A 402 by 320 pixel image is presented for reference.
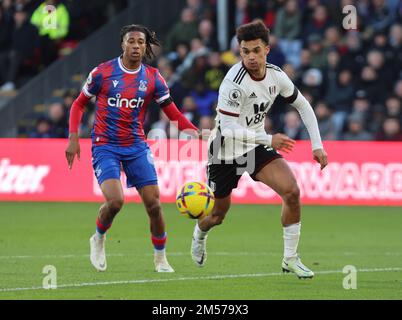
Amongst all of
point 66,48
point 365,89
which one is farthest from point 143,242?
point 66,48

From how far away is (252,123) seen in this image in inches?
456

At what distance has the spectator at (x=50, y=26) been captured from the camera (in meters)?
25.1

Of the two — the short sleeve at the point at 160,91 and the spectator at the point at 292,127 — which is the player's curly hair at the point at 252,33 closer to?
the short sleeve at the point at 160,91

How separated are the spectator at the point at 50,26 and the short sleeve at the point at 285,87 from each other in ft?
43.7

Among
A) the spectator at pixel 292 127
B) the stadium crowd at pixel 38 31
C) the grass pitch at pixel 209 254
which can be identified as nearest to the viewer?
the grass pitch at pixel 209 254

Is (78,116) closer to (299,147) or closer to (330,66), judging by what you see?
(299,147)

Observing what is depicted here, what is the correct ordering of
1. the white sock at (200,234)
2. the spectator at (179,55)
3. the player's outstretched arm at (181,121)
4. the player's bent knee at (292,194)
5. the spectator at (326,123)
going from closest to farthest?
the player's bent knee at (292,194) → the player's outstretched arm at (181,121) → the white sock at (200,234) → the spectator at (326,123) → the spectator at (179,55)

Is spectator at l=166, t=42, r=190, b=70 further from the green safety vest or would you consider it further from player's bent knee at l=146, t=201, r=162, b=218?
player's bent knee at l=146, t=201, r=162, b=218

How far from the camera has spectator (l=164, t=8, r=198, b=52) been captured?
82.0ft

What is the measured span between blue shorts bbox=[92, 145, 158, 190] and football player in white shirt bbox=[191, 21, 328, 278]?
0.70 m

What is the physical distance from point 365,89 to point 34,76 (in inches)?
310

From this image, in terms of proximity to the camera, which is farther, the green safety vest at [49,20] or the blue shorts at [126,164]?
the green safety vest at [49,20]

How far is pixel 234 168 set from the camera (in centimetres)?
1187

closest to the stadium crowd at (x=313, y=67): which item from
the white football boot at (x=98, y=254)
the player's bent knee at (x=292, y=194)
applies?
the white football boot at (x=98, y=254)
